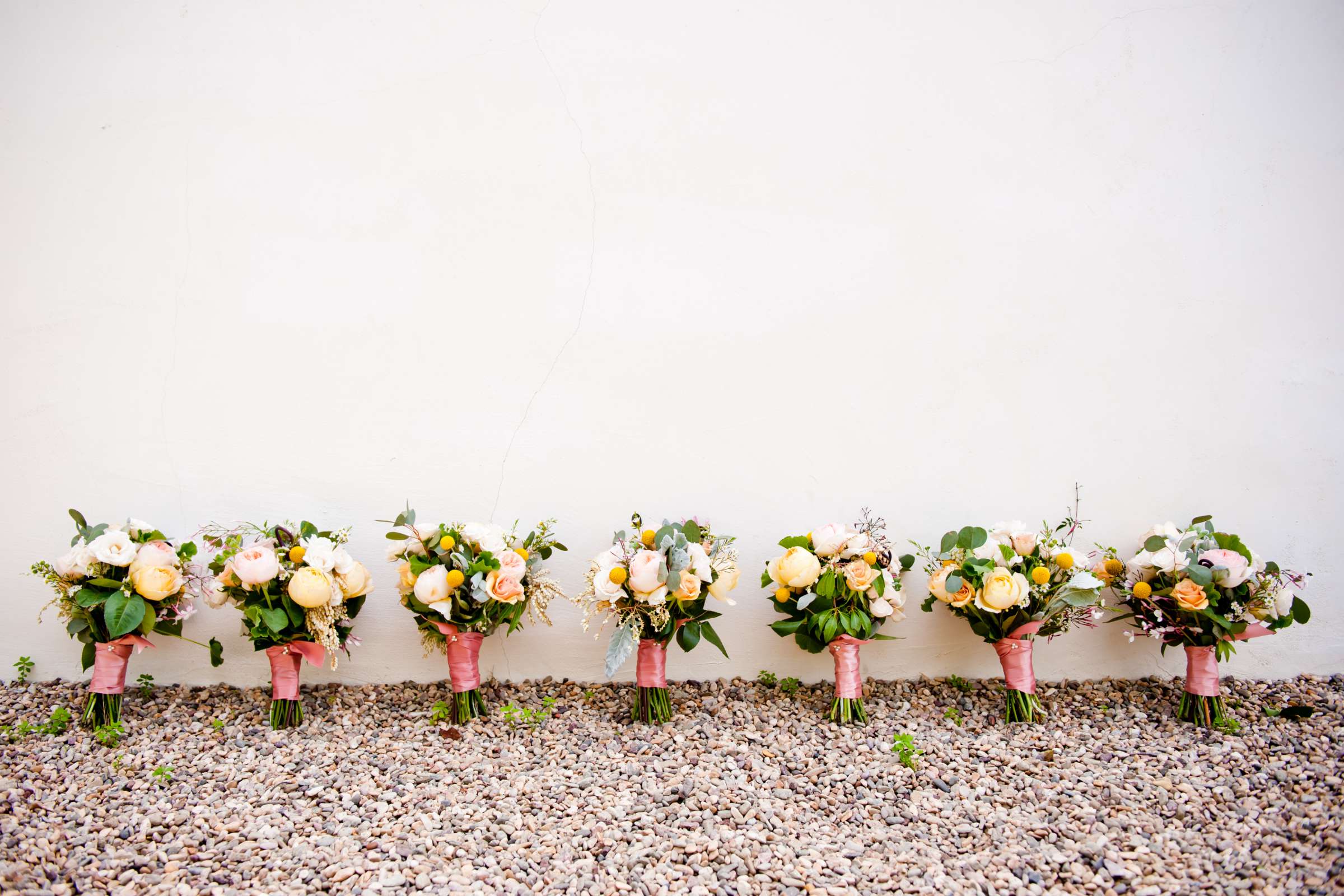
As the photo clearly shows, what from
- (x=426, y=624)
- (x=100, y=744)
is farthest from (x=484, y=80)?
(x=100, y=744)

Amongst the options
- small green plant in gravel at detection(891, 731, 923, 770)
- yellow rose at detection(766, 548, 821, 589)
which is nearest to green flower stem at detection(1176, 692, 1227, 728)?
small green plant in gravel at detection(891, 731, 923, 770)

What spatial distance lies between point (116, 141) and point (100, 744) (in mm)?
1979

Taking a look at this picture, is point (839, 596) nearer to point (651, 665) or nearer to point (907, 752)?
point (907, 752)

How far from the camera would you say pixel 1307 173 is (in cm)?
265

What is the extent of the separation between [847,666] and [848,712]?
14 centimetres

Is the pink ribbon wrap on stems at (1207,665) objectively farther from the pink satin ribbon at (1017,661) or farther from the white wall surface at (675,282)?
the pink satin ribbon at (1017,661)

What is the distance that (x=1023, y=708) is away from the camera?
237 cm

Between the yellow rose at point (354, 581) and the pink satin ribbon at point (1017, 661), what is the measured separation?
200 centimetres

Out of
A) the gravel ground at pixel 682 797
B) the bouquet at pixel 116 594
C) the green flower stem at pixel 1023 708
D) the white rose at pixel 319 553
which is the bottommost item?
the gravel ground at pixel 682 797

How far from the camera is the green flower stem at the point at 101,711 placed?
2.33 meters

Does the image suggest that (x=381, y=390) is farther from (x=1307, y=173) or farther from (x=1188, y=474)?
(x=1307, y=173)

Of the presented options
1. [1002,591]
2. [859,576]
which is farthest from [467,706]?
[1002,591]

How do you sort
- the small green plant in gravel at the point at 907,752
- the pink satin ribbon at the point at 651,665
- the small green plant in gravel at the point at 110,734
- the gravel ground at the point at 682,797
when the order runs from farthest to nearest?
the pink satin ribbon at the point at 651,665 < the small green plant in gravel at the point at 110,734 < the small green plant in gravel at the point at 907,752 < the gravel ground at the point at 682,797

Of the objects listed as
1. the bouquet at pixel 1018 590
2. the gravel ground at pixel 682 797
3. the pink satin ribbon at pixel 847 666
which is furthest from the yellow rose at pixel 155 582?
the bouquet at pixel 1018 590
